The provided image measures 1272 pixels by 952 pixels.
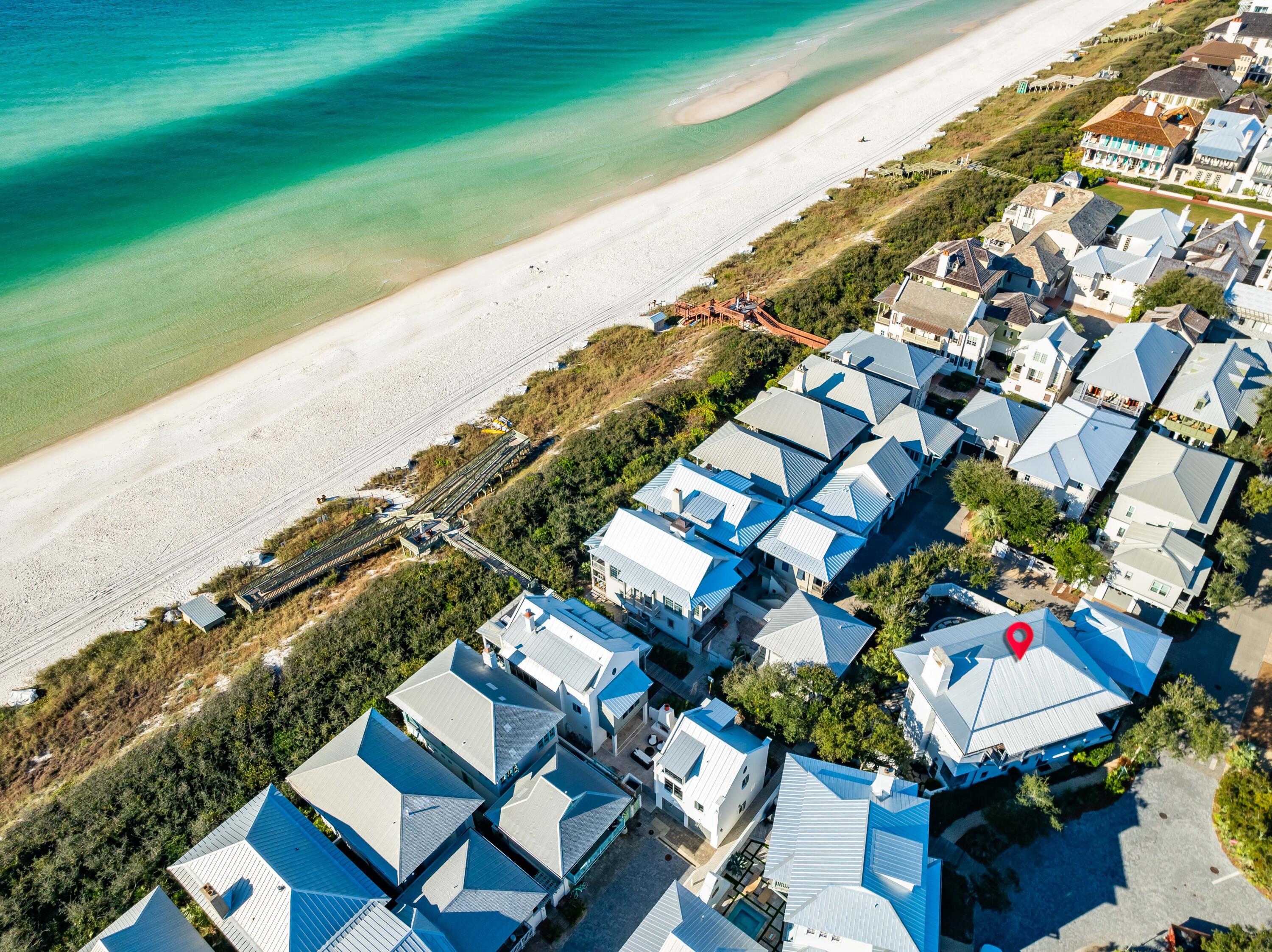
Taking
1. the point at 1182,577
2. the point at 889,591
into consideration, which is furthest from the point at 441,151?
the point at 1182,577

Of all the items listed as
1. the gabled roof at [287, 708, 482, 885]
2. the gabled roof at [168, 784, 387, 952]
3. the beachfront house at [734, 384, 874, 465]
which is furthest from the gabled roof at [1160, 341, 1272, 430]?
the gabled roof at [168, 784, 387, 952]

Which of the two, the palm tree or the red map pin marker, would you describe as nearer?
the red map pin marker

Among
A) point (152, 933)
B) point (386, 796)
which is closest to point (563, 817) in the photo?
point (386, 796)

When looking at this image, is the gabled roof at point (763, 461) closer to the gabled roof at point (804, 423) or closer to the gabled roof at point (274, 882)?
the gabled roof at point (804, 423)

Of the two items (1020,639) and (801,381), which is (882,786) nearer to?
(1020,639)

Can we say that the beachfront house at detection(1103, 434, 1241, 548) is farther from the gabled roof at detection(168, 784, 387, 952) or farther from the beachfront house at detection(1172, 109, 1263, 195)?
the beachfront house at detection(1172, 109, 1263, 195)

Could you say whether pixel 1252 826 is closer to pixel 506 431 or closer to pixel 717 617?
pixel 717 617
